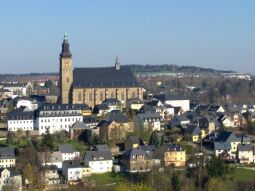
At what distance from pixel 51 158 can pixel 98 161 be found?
8.71 ft

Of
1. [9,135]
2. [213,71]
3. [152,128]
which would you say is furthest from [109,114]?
[213,71]

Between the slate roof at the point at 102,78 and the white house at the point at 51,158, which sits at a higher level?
the slate roof at the point at 102,78

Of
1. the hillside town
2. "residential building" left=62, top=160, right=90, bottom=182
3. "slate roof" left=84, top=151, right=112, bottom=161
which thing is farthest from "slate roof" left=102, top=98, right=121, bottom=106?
"residential building" left=62, top=160, right=90, bottom=182

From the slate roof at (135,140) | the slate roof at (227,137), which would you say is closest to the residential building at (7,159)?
the slate roof at (135,140)

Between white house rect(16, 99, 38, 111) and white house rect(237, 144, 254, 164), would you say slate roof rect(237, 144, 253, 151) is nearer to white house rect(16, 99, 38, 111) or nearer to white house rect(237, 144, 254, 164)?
white house rect(237, 144, 254, 164)

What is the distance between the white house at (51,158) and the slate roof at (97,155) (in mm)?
1525

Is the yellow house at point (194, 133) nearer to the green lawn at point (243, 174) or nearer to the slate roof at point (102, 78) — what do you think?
the green lawn at point (243, 174)

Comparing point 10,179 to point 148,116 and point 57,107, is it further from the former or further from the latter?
point 148,116

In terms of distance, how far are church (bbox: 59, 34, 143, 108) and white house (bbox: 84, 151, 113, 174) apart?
16.4m

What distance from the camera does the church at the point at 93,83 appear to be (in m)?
53.6

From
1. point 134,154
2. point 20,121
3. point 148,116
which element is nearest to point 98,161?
point 134,154

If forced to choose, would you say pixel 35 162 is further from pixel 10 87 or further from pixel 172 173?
pixel 10 87

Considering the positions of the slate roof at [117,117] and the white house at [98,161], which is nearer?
the white house at [98,161]

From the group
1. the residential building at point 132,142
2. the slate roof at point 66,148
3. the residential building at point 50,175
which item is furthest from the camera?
the residential building at point 132,142
